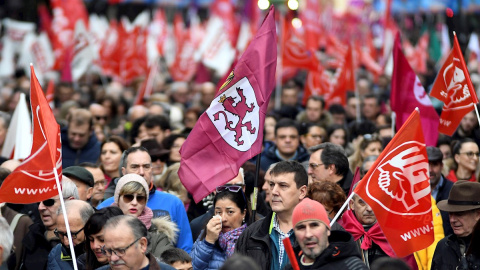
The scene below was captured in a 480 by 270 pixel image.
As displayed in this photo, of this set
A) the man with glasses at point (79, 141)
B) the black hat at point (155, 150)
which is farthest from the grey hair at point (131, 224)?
the man with glasses at point (79, 141)

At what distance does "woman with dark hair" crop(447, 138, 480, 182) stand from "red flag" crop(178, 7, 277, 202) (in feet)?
11.4

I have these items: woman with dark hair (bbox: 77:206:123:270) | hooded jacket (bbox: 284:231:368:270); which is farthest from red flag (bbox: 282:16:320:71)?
hooded jacket (bbox: 284:231:368:270)

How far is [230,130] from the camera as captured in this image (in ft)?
24.8

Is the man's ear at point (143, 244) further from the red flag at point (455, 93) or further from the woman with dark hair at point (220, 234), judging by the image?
the red flag at point (455, 93)

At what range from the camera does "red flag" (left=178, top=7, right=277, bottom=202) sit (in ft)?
24.6

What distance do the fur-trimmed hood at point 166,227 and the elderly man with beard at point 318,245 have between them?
5.65ft

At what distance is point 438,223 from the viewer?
8461 millimetres

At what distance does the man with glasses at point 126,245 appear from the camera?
5.93 m

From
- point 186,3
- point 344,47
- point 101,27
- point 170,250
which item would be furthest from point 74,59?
point 186,3

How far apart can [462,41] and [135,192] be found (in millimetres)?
10687

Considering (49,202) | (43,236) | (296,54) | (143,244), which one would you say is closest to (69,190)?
(49,202)

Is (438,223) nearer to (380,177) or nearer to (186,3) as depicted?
(380,177)

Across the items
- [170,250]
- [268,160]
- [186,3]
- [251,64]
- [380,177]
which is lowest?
[186,3]

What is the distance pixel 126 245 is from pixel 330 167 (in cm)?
345
